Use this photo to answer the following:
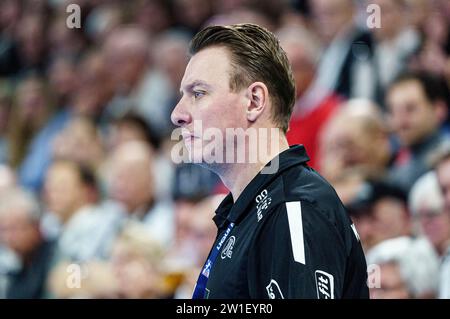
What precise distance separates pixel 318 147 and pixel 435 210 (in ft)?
2.93

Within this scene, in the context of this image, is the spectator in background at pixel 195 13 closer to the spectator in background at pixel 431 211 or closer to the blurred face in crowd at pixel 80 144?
the blurred face in crowd at pixel 80 144

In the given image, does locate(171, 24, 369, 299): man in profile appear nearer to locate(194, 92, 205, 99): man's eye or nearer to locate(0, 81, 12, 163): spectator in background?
locate(194, 92, 205, 99): man's eye

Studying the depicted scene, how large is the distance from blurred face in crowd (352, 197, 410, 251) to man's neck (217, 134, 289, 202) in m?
2.47

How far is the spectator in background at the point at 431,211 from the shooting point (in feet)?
14.1

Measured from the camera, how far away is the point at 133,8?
6.31 meters

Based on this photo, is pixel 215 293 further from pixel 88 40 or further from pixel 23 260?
pixel 88 40

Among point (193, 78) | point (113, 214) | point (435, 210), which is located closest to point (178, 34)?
point (113, 214)

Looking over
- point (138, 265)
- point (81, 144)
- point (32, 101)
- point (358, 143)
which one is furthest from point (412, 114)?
point (32, 101)

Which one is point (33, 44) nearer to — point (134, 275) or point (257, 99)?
point (134, 275)

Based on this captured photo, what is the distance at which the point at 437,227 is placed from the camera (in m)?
4.32

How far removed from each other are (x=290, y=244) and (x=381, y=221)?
2.85 metres

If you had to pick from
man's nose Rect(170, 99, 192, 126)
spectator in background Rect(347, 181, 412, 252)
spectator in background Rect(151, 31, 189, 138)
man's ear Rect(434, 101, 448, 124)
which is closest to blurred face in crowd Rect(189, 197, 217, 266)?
spectator in background Rect(347, 181, 412, 252)

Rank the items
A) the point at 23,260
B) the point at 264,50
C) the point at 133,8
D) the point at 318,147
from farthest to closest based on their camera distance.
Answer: the point at 133,8 → the point at 23,260 → the point at 318,147 → the point at 264,50

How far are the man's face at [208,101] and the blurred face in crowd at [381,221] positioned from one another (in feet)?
8.32
